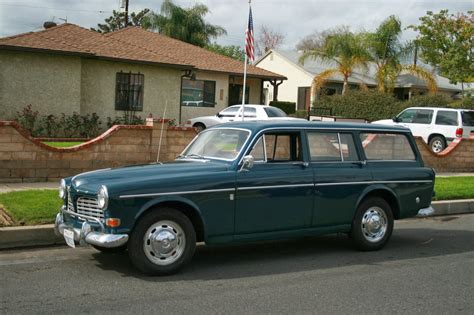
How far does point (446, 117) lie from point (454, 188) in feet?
25.8

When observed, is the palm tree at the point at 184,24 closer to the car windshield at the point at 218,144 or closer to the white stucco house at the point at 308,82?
the white stucco house at the point at 308,82

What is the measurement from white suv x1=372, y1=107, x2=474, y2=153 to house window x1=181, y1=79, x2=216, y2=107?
9.43 metres

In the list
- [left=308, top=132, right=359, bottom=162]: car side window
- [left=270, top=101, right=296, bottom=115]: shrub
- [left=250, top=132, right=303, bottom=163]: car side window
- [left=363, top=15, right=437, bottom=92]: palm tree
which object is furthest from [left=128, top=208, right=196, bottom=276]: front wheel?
[left=363, top=15, right=437, bottom=92]: palm tree

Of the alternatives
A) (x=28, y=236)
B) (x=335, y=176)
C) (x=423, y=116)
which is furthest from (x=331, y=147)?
(x=423, y=116)

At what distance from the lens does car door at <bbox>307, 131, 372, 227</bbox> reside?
741cm

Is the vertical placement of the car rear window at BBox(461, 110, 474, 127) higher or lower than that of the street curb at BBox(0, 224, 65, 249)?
higher

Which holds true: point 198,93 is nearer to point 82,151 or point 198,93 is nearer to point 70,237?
point 82,151

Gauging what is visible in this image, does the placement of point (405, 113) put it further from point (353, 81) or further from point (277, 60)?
point (277, 60)

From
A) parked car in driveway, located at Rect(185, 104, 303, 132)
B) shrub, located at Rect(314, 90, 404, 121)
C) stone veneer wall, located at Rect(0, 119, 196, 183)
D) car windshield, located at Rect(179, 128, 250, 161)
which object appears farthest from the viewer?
shrub, located at Rect(314, 90, 404, 121)

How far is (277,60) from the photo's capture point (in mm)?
40750

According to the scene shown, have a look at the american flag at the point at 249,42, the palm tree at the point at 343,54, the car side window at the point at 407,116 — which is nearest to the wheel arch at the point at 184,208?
the american flag at the point at 249,42

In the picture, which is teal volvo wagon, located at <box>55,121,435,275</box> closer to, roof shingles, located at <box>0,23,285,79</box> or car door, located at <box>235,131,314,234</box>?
car door, located at <box>235,131,314,234</box>

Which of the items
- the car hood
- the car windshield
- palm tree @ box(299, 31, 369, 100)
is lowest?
the car hood

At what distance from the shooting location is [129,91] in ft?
74.6
